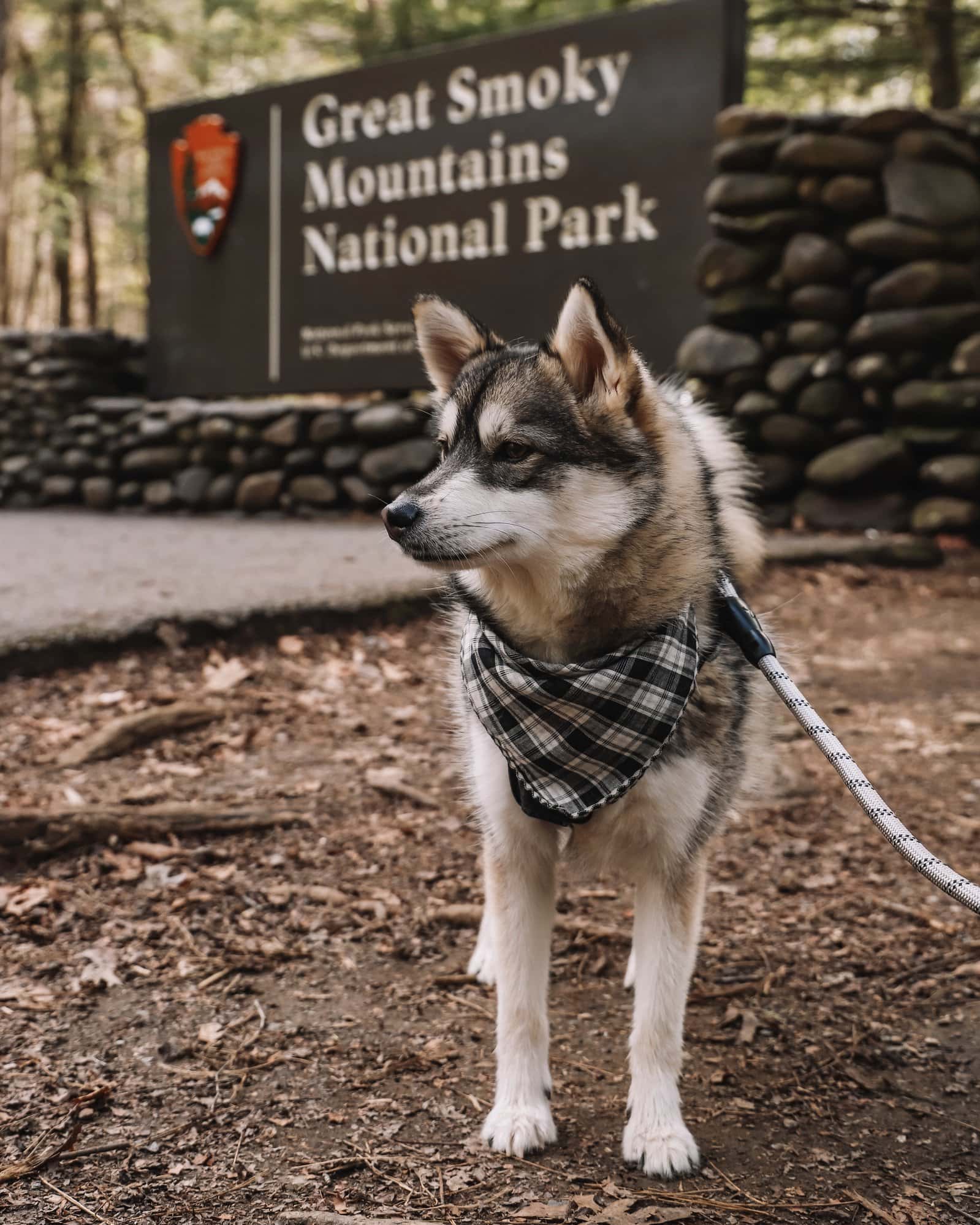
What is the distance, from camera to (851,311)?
7.43 m

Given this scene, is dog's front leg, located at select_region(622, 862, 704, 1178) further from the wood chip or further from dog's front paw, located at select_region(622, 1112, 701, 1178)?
the wood chip

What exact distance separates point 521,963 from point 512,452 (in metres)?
1.07

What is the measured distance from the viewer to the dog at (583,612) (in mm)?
2205

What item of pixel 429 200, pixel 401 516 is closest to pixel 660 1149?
pixel 401 516

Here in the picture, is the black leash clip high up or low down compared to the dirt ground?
up

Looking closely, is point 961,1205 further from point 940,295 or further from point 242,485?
point 242,485

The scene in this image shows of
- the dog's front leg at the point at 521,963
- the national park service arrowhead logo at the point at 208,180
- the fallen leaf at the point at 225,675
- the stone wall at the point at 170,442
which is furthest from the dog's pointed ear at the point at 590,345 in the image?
the national park service arrowhead logo at the point at 208,180

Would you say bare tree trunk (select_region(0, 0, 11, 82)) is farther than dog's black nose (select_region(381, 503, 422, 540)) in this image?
Yes

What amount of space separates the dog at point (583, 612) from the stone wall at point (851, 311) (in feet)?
17.6

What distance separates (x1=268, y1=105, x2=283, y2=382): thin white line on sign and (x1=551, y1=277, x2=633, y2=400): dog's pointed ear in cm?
789

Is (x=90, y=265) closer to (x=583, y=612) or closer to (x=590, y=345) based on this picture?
(x=590, y=345)

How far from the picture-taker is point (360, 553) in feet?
22.5

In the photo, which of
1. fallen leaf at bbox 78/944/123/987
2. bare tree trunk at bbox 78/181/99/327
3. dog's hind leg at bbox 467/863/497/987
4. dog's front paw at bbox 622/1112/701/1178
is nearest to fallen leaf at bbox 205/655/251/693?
fallen leaf at bbox 78/944/123/987

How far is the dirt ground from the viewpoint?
2.13 meters
